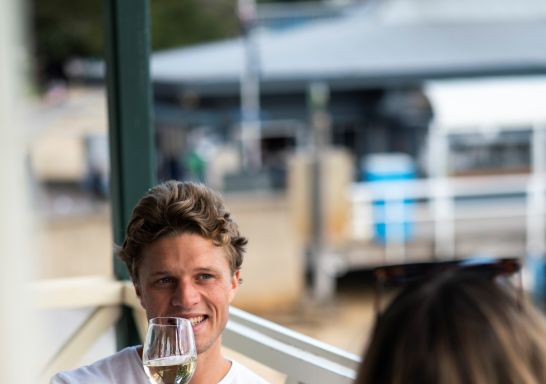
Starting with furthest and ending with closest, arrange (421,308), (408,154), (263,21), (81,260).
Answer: (263,21), (408,154), (81,260), (421,308)

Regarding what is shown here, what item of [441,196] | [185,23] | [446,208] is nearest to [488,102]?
[441,196]

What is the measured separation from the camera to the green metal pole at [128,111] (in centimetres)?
268

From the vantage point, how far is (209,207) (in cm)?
173

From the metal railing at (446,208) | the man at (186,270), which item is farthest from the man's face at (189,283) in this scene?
the metal railing at (446,208)

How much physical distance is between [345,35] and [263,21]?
371 inches

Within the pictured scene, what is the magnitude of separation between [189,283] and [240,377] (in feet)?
0.63

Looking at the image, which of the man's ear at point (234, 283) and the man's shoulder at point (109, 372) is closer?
the man's shoulder at point (109, 372)

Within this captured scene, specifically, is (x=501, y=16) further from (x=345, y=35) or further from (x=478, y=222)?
(x=478, y=222)

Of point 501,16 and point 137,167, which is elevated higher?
point 501,16

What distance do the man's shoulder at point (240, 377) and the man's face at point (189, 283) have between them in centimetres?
6

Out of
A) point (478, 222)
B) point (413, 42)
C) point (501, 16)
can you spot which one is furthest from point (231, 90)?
point (501, 16)

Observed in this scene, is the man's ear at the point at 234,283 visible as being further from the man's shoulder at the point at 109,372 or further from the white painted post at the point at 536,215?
the white painted post at the point at 536,215

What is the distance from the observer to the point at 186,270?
1.71 meters

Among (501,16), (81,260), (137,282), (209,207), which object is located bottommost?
(81,260)
